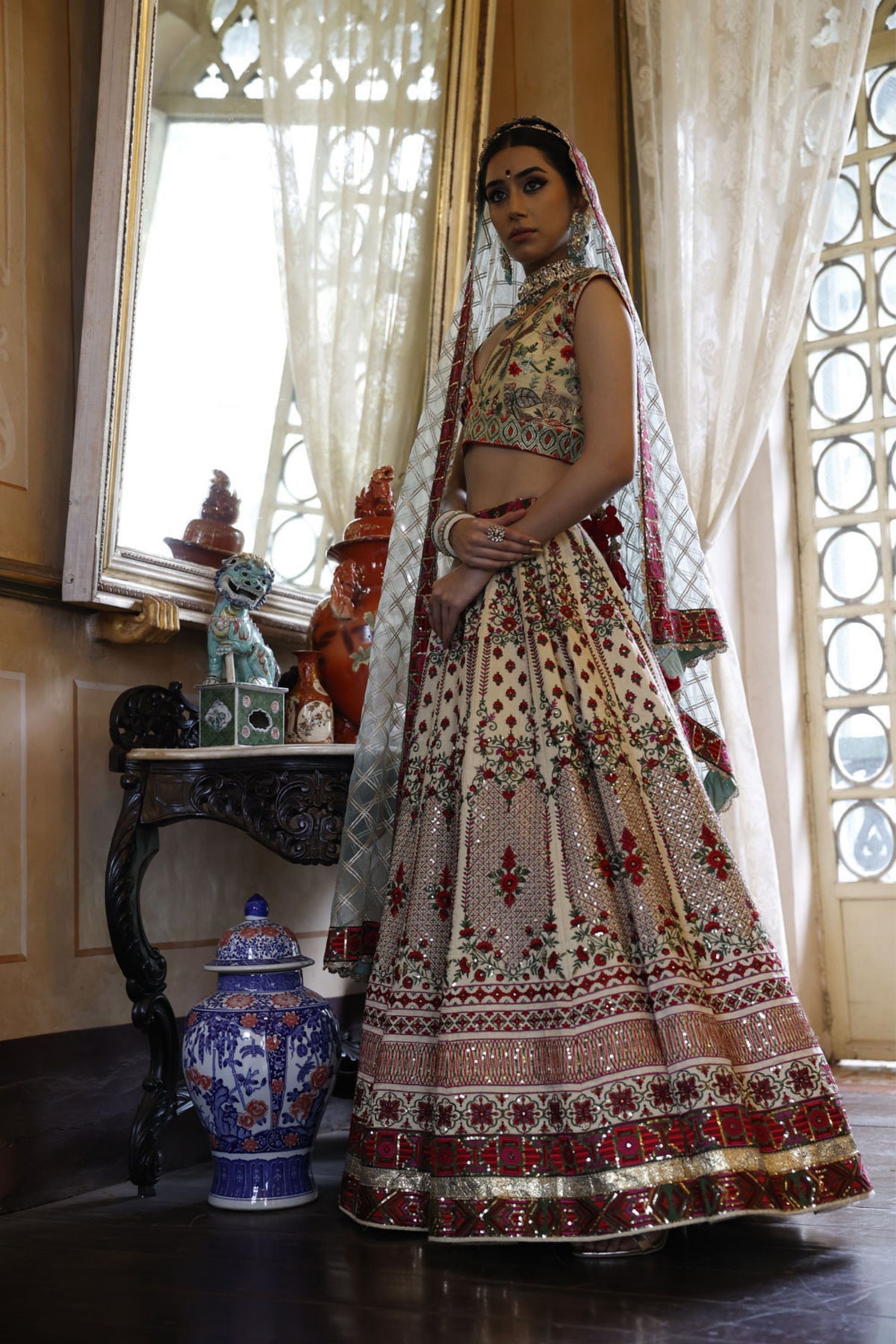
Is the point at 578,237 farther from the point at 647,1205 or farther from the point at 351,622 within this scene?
the point at 647,1205

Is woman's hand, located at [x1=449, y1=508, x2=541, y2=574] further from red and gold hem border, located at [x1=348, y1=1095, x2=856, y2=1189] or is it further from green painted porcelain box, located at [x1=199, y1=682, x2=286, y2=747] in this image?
red and gold hem border, located at [x1=348, y1=1095, x2=856, y2=1189]

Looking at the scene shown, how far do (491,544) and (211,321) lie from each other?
3.44 feet

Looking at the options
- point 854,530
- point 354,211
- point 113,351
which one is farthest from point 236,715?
point 854,530

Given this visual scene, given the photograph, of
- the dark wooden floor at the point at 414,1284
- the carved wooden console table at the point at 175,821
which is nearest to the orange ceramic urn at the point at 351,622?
the carved wooden console table at the point at 175,821

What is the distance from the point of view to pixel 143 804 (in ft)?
7.98

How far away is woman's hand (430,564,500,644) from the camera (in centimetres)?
221

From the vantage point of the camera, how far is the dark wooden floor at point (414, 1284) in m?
1.49

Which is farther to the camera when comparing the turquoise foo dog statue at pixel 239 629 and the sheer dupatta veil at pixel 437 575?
the turquoise foo dog statue at pixel 239 629

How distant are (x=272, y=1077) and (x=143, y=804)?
0.58 meters

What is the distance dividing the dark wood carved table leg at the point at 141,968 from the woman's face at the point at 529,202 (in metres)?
1.21

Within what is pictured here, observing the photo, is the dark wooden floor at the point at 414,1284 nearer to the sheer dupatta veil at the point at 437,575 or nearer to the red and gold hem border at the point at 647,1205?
the red and gold hem border at the point at 647,1205

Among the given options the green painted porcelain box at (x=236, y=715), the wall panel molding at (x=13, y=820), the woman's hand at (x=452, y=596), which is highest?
the woman's hand at (x=452, y=596)

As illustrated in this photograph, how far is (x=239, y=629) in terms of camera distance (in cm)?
260

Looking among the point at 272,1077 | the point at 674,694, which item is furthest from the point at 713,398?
the point at 272,1077
